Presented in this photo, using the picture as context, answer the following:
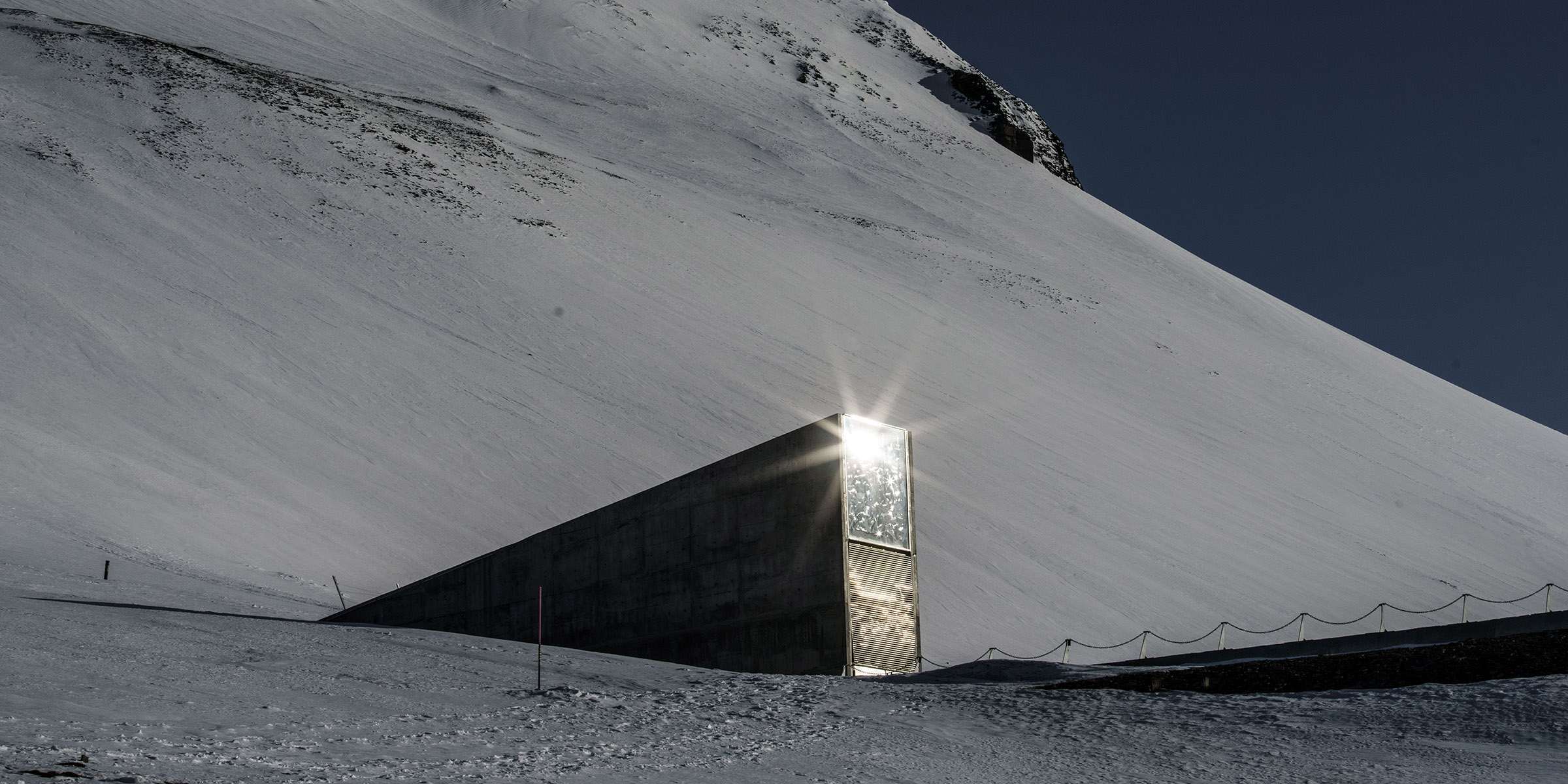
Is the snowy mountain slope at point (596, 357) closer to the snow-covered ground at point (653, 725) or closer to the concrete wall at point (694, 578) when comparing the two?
the concrete wall at point (694, 578)

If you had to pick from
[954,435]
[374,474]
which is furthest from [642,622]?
[954,435]

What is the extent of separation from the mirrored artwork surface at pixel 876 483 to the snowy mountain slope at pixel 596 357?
5.23 m

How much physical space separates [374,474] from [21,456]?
440 cm

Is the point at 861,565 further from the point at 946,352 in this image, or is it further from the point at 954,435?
the point at 946,352

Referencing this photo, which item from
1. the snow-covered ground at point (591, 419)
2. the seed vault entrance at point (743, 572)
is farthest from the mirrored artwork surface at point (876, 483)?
the snow-covered ground at point (591, 419)

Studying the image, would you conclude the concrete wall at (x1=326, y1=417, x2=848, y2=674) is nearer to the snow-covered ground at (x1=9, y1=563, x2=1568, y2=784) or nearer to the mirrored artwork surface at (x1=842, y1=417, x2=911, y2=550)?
the mirrored artwork surface at (x1=842, y1=417, x2=911, y2=550)

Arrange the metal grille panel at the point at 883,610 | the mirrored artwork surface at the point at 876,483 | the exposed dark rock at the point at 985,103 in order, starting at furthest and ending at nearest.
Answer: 1. the exposed dark rock at the point at 985,103
2. the mirrored artwork surface at the point at 876,483
3. the metal grille panel at the point at 883,610

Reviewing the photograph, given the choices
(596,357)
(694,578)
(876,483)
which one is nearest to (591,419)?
(596,357)

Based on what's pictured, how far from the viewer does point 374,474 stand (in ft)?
64.7

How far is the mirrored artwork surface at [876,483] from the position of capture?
1171 cm

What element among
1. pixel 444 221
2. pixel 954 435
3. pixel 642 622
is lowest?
pixel 642 622

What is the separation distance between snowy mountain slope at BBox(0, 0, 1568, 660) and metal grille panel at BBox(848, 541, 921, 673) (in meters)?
5.23

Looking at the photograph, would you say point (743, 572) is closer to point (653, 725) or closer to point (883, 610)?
point (883, 610)

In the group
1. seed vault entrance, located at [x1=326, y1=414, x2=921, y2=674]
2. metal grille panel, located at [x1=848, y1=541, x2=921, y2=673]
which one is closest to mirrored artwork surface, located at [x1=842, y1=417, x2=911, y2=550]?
seed vault entrance, located at [x1=326, y1=414, x2=921, y2=674]
